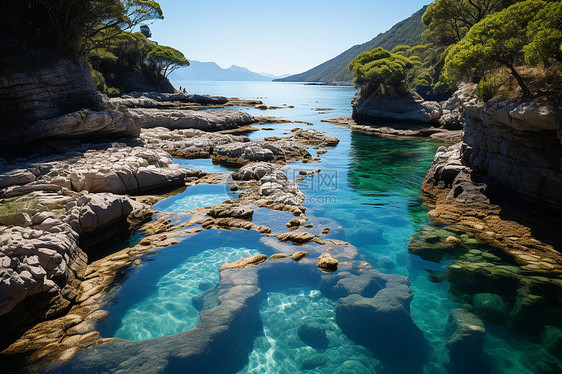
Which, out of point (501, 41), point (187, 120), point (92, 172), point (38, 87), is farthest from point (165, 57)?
point (501, 41)

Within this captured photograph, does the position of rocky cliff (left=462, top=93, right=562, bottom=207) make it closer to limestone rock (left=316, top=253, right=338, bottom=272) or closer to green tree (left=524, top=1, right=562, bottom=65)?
green tree (left=524, top=1, right=562, bottom=65)

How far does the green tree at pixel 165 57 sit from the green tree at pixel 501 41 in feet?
263

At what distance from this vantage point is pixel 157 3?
35.0m

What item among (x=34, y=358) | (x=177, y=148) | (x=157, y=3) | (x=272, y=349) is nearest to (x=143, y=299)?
(x=34, y=358)

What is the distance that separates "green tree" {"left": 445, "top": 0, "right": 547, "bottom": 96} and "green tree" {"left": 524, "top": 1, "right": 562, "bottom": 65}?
1.25m

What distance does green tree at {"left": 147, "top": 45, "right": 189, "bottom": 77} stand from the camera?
78519 millimetres

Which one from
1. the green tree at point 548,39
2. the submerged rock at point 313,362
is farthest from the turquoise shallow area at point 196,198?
the green tree at point 548,39

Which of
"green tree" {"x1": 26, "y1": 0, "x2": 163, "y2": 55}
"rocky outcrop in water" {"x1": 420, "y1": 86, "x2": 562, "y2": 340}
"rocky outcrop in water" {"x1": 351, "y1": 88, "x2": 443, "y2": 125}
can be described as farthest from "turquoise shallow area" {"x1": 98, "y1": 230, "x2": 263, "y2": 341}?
"rocky outcrop in water" {"x1": 351, "y1": 88, "x2": 443, "y2": 125}

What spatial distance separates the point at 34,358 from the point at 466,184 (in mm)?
18154

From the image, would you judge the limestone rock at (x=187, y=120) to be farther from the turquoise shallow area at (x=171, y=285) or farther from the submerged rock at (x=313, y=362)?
the submerged rock at (x=313, y=362)

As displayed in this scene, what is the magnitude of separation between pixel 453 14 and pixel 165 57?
69.9 meters

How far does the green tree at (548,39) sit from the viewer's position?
10.6 metres

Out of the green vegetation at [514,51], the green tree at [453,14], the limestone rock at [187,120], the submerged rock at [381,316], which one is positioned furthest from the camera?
the limestone rock at [187,120]

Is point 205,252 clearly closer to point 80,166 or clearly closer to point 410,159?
point 80,166
